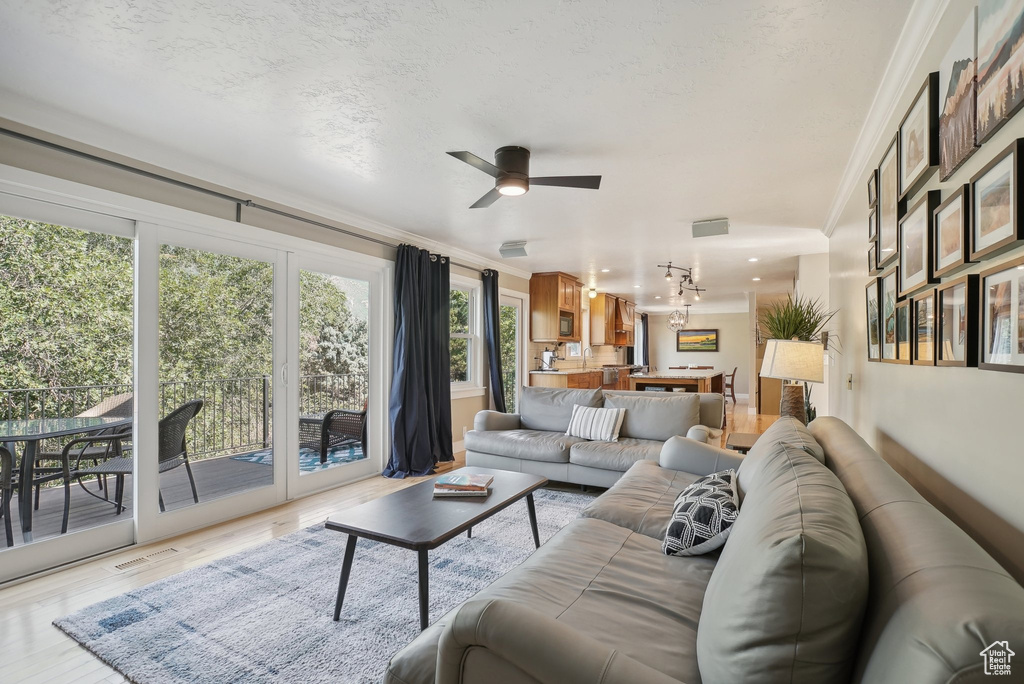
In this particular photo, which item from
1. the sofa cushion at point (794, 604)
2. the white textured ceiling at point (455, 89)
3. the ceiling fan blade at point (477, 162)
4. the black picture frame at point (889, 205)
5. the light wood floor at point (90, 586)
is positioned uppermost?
the white textured ceiling at point (455, 89)

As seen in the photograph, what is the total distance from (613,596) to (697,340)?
44.3ft

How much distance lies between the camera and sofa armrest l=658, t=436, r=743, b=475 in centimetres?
294

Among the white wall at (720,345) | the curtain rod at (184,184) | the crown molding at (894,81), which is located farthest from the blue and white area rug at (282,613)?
the white wall at (720,345)

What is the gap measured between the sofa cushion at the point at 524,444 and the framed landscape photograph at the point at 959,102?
10.3 feet

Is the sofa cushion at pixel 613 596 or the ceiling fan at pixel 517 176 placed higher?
the ceiling fan at pixel 517 176

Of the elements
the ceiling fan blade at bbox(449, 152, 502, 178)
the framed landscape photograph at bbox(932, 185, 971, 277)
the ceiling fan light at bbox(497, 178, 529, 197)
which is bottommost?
the framed landscape photograph at bbox(932, 185, 971, 277)

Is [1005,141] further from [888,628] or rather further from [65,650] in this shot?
[65,650]

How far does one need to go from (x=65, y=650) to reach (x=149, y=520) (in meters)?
1.17

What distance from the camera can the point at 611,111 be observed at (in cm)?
247

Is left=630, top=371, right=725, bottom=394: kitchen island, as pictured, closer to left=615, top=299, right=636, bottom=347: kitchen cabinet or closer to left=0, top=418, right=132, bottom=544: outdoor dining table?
left=615, top=299, right=636, bottom=347: kitchen cabinet

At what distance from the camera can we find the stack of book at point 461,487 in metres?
2.59

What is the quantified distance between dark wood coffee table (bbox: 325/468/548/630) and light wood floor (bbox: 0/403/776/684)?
0.93 metres

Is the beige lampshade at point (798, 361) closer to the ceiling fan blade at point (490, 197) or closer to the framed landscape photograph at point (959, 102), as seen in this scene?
the framed landscape photograph at point (959, 102)

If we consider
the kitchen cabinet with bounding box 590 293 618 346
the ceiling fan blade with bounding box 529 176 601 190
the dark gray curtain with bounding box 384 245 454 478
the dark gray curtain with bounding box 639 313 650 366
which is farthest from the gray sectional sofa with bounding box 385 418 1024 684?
the dark gray curtain with bounding box 639 313 650 366
